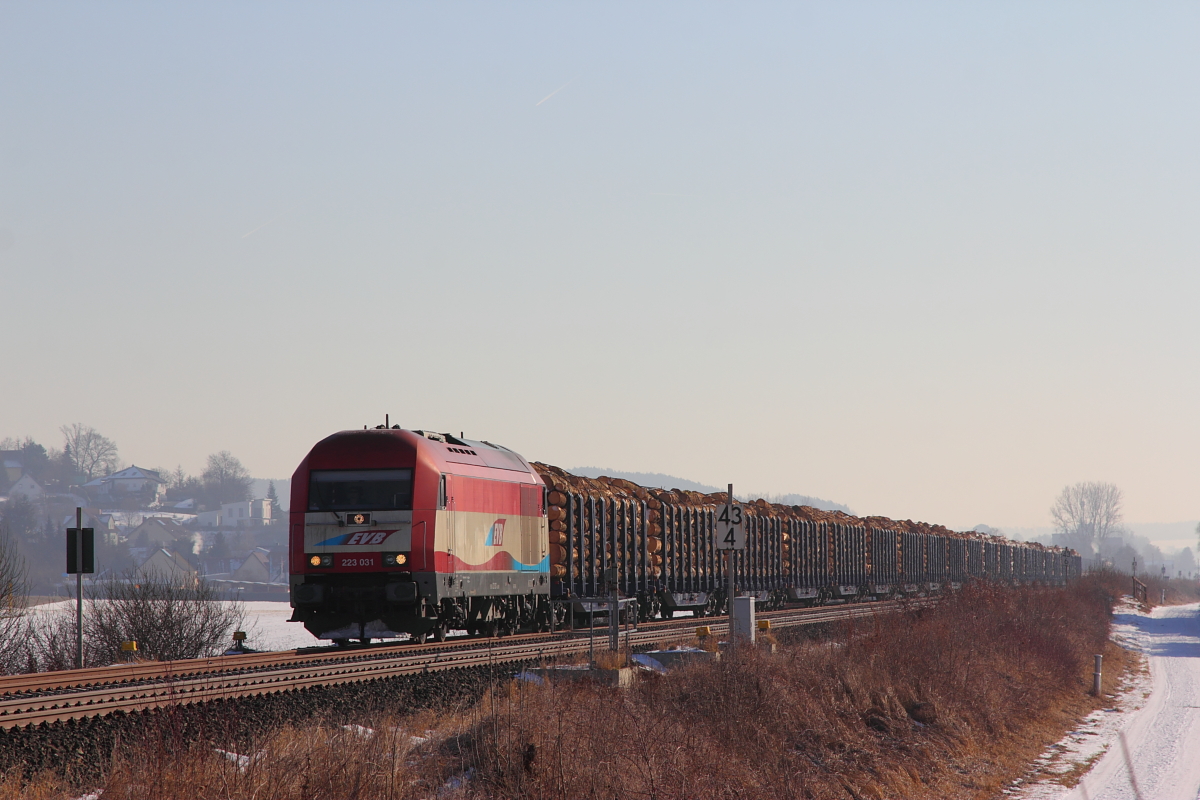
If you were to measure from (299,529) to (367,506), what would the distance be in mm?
1279

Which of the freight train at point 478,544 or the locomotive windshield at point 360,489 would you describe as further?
the locomotive windshield at point 360,489

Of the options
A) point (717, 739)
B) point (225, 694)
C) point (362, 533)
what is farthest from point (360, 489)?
point (717, 739)

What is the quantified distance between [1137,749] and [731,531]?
856 cm

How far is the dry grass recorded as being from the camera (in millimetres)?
9492

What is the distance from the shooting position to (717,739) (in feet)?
45.1

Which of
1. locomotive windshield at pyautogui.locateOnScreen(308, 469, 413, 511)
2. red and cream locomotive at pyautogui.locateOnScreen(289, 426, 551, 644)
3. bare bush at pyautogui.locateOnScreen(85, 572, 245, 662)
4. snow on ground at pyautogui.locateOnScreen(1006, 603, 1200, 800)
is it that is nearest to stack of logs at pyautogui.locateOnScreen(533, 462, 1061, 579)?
red and cream locomotive at pyautogui.locateOnScreen(289, 426, 551, 644)

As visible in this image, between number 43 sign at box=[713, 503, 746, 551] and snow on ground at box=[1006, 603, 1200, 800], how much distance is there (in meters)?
6.03

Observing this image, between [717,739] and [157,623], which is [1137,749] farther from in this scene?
[157,623]

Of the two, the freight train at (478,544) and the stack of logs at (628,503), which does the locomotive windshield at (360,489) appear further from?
the stack of logs at (628,503)

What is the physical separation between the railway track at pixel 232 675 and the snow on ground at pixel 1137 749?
6955 millimetres

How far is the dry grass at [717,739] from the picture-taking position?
31.1 feet

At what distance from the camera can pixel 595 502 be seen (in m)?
27.9

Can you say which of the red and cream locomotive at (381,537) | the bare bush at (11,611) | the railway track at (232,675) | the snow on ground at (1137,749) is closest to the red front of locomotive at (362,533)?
the red and cream locomotive at (381,537)

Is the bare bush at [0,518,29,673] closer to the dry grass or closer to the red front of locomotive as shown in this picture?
the red front of locomotive
